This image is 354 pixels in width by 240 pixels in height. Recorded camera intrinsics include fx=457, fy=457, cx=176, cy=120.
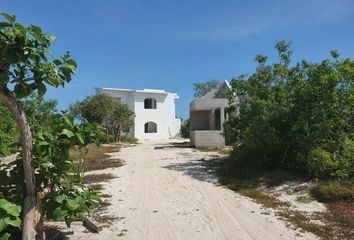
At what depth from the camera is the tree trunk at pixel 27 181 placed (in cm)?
603

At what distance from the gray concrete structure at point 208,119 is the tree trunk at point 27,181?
21110 millimetres

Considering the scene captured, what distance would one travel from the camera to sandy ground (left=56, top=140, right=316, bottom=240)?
839cm

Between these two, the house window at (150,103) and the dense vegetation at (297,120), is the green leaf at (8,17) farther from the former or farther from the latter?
the house window at (150,103)

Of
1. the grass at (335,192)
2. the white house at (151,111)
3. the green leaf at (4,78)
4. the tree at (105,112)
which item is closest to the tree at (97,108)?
the tree at (105,112)

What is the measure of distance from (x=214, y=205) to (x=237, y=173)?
478cm

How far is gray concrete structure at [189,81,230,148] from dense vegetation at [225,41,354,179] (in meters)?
9.64

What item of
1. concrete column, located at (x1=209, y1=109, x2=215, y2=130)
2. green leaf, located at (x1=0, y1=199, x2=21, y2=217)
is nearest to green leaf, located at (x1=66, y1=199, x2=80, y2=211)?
green leaf, located at (x1=0, y1=199, x2=21, y2=217)

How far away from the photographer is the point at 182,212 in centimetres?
1016

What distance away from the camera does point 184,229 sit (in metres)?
8.75

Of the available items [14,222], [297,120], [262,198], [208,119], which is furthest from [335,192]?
[208,119]

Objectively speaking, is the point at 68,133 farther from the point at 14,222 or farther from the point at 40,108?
the point at 40,108

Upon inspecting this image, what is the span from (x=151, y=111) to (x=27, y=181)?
46560mm

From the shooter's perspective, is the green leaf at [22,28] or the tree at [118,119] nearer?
the green leaf at [22,28]

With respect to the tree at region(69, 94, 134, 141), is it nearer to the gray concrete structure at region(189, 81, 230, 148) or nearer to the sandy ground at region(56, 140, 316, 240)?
the gray concrete structure at region(189, 81, 230, 148)
